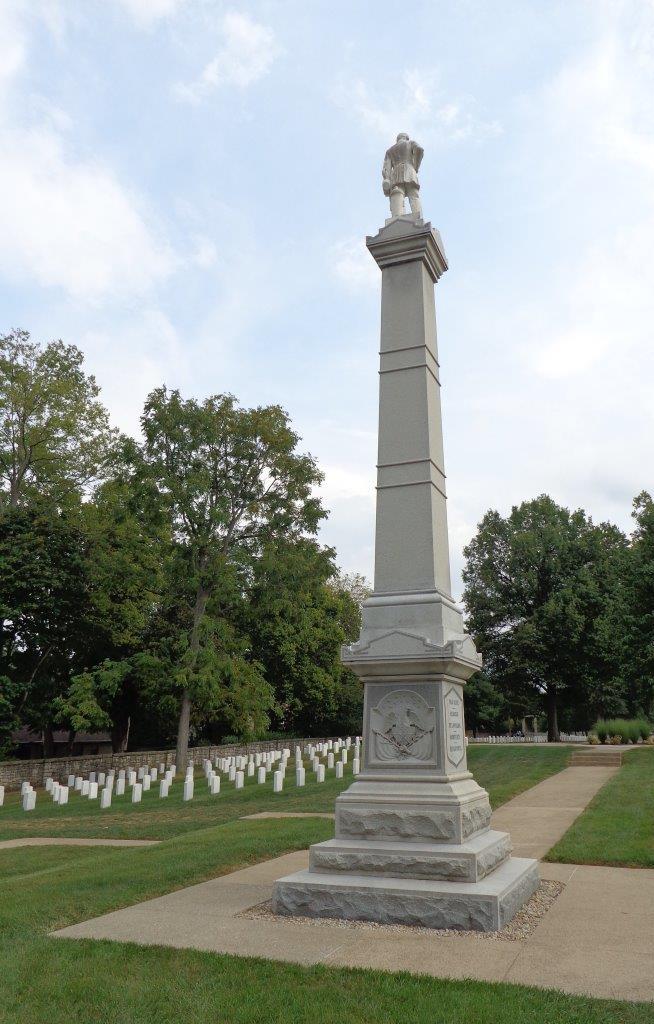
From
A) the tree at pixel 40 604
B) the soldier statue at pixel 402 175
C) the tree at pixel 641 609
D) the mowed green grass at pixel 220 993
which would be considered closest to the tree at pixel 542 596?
the tree at pixel 641 609

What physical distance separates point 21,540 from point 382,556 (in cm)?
2296

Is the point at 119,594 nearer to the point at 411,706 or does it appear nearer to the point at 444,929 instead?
the point at 411,706

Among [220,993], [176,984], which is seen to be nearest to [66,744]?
[176,984]

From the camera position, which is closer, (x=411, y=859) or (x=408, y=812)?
(x=411, y=859)

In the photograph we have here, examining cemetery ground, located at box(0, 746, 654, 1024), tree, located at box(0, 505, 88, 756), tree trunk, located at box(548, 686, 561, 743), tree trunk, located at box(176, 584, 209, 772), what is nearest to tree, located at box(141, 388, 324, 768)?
tree trunk, located at box(176, 584, 209, 772)

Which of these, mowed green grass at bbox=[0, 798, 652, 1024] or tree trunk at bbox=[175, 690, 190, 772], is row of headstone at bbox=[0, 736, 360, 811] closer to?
tree trunk at bbox=[175, 690, 190, 772]

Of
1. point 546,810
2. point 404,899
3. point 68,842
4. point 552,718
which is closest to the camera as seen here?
point 404,899

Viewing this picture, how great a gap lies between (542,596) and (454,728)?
38.1 meters

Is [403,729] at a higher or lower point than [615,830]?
higher

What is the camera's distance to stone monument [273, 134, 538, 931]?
5.99 meters

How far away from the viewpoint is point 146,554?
28.4m

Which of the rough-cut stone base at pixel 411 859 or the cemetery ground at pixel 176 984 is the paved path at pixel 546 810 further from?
the cemetery ground at pixel 176 984

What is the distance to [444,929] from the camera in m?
5.66

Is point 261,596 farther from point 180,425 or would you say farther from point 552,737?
point 552,737
